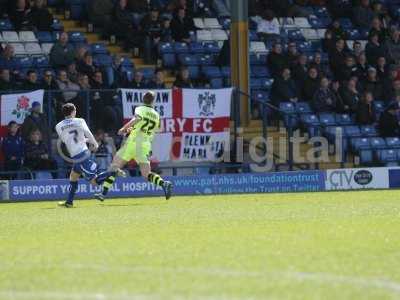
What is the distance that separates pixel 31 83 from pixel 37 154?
1.51 metres

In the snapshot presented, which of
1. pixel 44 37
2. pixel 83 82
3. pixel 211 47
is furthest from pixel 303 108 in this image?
pixel 44 37

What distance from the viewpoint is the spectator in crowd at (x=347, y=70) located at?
28.9 metres

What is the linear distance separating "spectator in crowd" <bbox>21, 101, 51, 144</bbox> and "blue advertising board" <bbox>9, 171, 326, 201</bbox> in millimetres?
983

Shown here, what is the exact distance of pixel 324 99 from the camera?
90.5ft

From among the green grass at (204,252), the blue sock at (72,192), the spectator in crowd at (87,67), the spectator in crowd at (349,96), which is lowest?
the green grass at (204,252)

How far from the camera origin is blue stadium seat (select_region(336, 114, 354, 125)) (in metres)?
27.7

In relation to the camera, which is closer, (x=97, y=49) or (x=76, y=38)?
(x=97, y=49)

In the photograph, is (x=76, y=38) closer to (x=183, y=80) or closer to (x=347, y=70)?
(x=183, y=80)

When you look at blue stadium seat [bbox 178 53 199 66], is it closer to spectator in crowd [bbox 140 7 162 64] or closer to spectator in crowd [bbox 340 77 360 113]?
spectator in crowd [bbox 140 7 162 64]

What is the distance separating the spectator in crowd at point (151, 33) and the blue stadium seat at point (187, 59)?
2.22 feet

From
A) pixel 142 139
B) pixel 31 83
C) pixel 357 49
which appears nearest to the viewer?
pixel 142 139

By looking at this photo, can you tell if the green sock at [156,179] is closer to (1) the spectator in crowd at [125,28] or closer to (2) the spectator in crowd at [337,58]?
(1) the spectator in crowd at [125,28]

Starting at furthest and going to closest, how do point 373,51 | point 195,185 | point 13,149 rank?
point 373,51 < point 195,185 < point 13,149

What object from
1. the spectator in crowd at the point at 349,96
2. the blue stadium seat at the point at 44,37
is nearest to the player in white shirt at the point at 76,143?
the blue stadium seat at the point at 44,37
